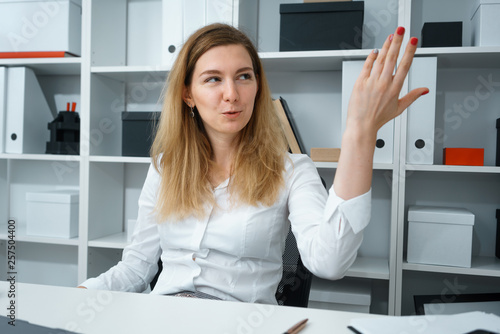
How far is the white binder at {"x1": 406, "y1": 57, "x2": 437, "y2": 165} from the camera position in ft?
5.16

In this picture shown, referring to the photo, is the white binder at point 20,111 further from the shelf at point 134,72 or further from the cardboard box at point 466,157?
the cardboard box at point 466,157

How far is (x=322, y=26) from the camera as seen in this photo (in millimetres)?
1662

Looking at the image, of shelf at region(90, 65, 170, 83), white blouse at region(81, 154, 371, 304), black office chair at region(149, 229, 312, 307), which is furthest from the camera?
shelf at region(90, 65, 170, 83)

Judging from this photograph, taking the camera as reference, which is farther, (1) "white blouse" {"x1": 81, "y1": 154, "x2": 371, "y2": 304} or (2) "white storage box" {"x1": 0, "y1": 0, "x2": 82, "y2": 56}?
(2) "white storage box" {"x1": 0, "y1": 0, "x2": 82, "y2": 56}

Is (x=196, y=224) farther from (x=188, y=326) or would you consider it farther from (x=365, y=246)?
(x=365, y=246)

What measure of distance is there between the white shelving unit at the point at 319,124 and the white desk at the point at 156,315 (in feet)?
3.32

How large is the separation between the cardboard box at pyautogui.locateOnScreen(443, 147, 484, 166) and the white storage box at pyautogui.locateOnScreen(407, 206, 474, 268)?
0.19m

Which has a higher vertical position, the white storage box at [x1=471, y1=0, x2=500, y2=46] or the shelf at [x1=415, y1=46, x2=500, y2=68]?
the white storage box at [x1=471, y1=0, x2=500, y2=46]

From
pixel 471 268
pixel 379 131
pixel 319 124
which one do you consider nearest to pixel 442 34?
pixel 379 131

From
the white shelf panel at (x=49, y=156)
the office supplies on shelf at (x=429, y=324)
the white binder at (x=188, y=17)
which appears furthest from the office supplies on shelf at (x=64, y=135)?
the office supplies on shelf at (x=429, y=324)

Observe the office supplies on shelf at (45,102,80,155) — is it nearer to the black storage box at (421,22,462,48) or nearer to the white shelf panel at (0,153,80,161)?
the white shelf panel at (0,153,80,161)

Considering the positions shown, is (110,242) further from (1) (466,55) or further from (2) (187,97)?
(1) (466,55)

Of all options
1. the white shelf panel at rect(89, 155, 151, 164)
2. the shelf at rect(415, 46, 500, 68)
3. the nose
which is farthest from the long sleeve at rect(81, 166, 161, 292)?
the shelf at rect(415, 46, 500, 68)

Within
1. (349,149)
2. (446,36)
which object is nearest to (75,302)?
(349,149)
